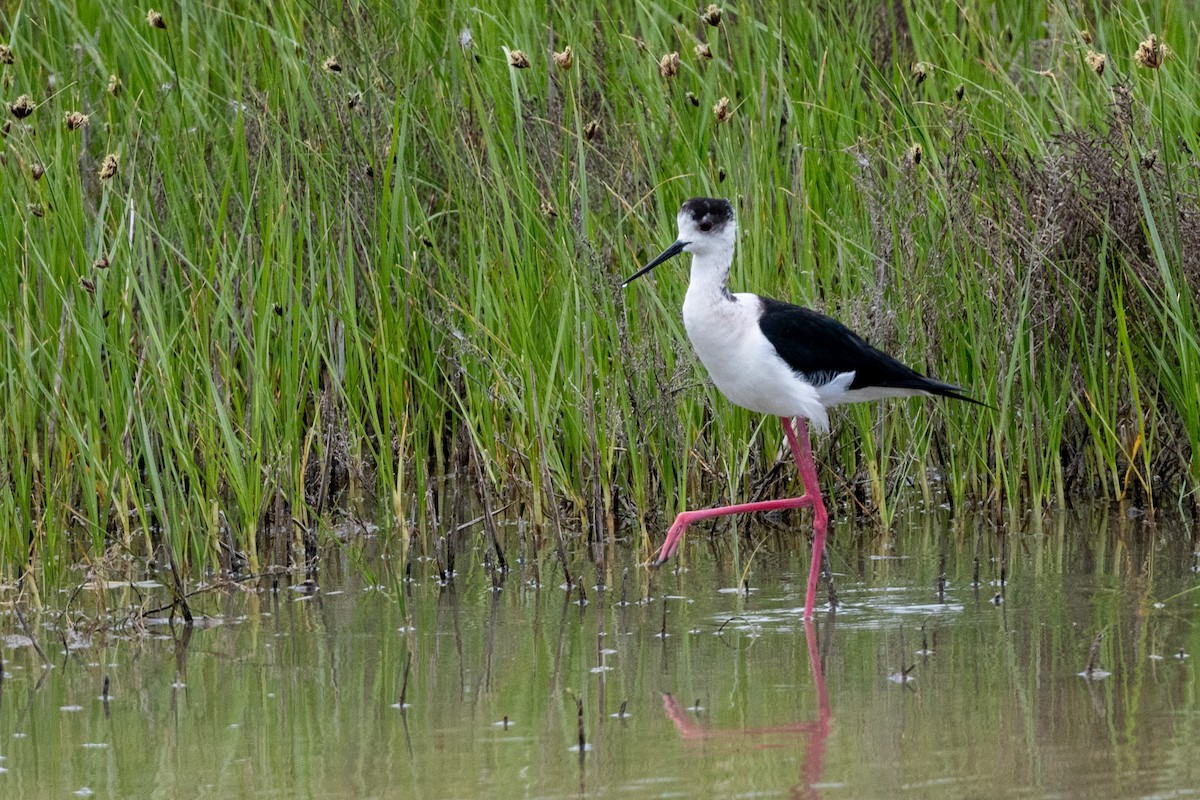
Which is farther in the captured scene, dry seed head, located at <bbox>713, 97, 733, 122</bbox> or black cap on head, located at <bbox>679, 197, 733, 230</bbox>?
dry seed head, located at <bbox>713, 97, 733, 122</bbox>

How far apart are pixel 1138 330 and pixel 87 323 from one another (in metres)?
3.26

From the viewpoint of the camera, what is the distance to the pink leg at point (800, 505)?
5.02m

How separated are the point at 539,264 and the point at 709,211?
806mm

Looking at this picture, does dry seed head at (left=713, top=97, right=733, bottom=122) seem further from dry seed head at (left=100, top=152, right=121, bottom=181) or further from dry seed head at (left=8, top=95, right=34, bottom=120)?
dry seed head at (left=8, top=95, right=34, bottom=120)

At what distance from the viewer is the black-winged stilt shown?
16.4 ft

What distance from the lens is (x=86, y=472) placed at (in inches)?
188

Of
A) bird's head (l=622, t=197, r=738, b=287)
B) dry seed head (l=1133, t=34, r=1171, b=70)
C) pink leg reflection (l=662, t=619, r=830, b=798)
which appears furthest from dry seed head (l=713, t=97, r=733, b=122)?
pink leg reflection (l=662, t=619, r=830, b=798)

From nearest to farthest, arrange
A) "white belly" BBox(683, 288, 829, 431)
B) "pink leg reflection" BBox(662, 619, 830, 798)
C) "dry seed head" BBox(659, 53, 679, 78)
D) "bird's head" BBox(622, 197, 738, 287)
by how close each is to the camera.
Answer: "pink leg reflection" BBox(662, 619, 830, 798) < "white belly" BBox(683, 288, 829, 431) < "bird's head" BBox(622, 197, 738, 287) < "dry seed head" BBox(659, 53, 679, 78)

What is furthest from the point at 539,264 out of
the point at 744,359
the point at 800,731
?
the point at 800,731

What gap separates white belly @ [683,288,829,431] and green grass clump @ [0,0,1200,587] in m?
0.36

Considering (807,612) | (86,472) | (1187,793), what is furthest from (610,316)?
(1187,793)

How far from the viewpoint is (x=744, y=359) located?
16.4 ft

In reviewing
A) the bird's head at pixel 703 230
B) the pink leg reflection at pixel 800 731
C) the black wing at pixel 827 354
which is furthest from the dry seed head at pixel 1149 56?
the pink leg reflection at pixel 800 731

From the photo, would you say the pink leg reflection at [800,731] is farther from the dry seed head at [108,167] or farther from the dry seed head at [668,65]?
the dry seed head at [668,65]
